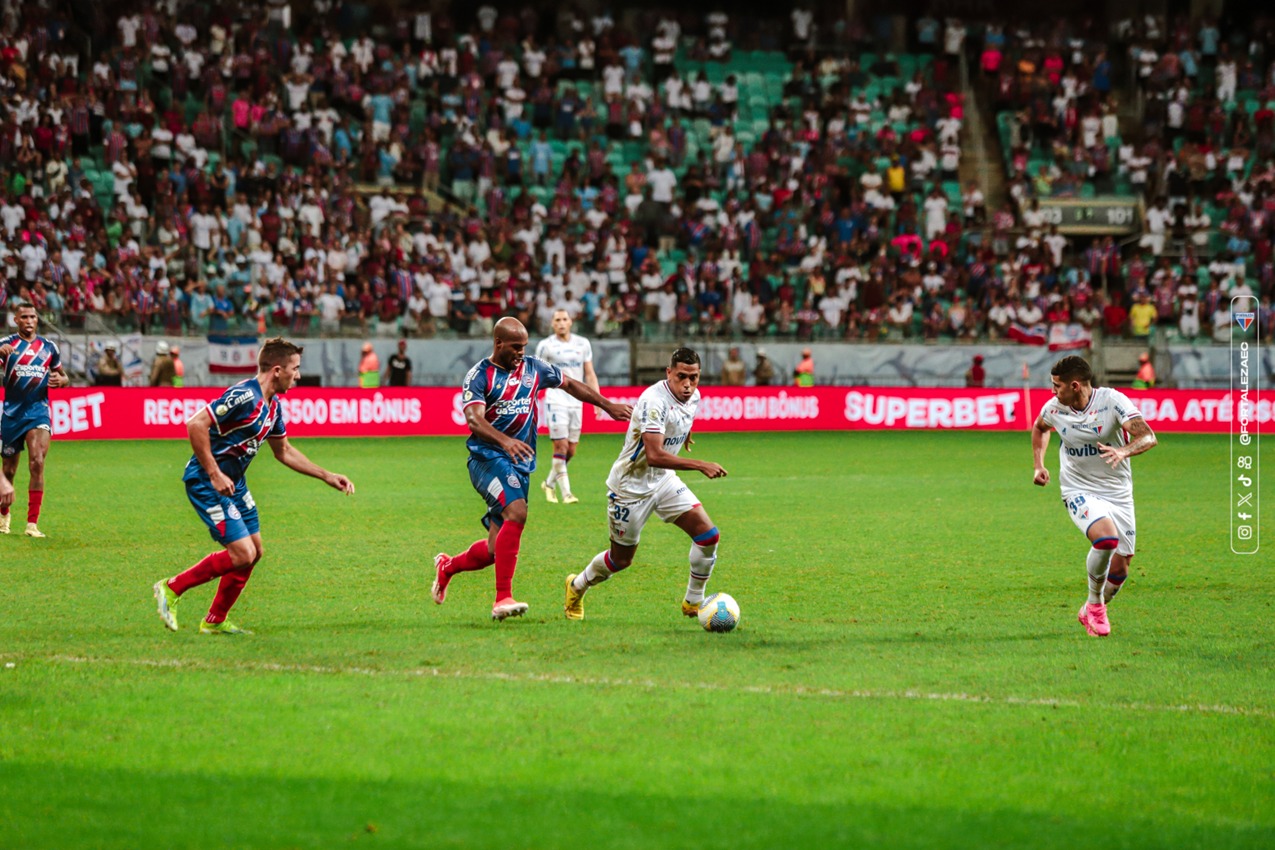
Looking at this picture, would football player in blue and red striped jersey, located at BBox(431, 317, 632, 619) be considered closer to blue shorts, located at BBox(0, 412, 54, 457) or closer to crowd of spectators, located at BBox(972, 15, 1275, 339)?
blue shorts, located at BBox(0, 412, 54, 457)

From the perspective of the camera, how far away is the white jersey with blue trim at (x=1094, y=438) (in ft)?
33.4

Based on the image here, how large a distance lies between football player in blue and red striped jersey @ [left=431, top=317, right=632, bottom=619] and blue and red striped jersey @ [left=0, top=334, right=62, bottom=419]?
262 inches

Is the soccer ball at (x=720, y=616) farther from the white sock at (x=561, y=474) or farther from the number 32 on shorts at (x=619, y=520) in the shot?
the white sock at (x=561, y=474)

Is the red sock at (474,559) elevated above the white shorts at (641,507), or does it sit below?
below

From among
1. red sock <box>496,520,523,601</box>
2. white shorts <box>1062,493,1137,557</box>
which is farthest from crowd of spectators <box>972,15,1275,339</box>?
red sock <box>496,520,523,601</box>

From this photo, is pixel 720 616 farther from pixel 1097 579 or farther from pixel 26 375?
pixel 26 375

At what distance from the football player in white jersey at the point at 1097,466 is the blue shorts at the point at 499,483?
3.44m

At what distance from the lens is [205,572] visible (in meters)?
9.42

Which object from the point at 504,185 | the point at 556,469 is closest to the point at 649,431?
the point at 556,469

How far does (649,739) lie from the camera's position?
22.1 ft

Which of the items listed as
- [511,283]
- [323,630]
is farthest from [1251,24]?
[323,630]

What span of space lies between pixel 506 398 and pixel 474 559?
1139mm

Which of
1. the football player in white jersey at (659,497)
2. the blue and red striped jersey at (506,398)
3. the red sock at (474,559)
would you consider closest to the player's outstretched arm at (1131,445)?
the football player in white jersey at (659,497)

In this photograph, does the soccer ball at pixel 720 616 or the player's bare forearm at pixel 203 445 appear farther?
the soccer ball at pixel 720 616
